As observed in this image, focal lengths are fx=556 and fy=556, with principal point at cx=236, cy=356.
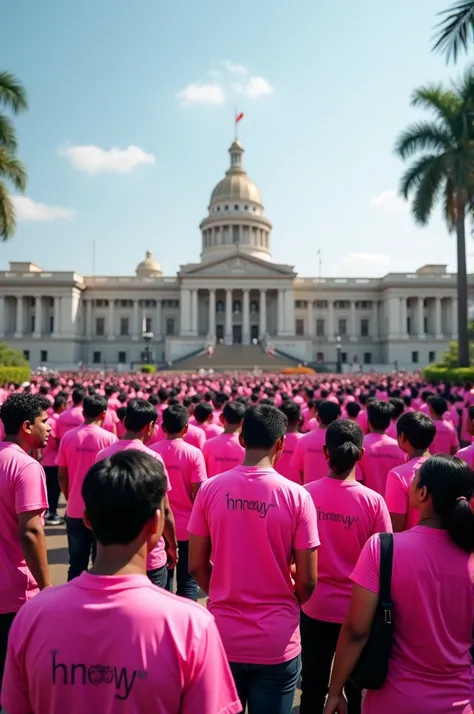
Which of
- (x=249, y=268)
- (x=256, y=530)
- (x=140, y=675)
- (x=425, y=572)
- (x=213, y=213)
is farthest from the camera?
(x=213, y=213)

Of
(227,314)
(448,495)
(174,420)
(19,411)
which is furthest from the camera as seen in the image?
(227,314)

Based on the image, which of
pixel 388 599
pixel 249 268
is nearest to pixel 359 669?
pixel 388 599

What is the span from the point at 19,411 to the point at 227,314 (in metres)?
69.6

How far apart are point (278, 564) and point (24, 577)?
6.00ft

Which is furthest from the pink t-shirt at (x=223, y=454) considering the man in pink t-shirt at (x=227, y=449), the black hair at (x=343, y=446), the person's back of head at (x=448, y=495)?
the person's back of head at (x=448, y=495)

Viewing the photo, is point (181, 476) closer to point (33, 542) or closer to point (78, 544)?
point (78, 544)

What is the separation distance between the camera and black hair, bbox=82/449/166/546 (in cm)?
206

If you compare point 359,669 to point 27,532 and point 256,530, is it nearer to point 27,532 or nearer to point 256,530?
point 256,530

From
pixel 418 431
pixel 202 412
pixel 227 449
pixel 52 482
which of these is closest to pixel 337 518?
pixel 418 431

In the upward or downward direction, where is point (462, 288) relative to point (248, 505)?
upward

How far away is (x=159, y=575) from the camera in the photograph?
4871mm

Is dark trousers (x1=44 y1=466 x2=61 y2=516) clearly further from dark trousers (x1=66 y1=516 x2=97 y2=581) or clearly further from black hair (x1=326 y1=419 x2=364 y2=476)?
black hair (x1=326 y1=419 x2=364 y2=476)

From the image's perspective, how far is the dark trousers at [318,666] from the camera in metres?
3.80

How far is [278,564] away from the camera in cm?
324
